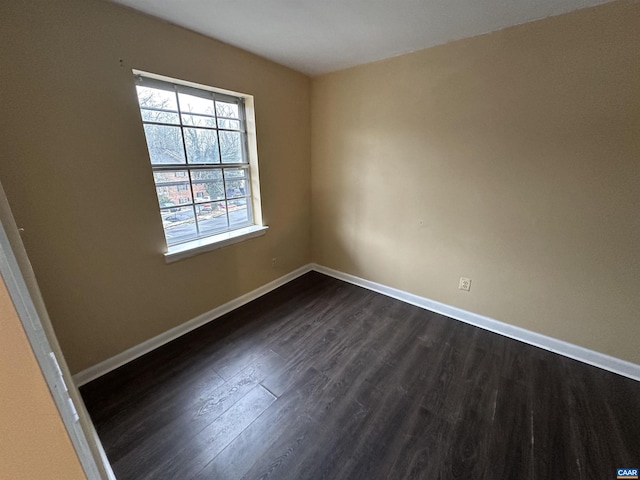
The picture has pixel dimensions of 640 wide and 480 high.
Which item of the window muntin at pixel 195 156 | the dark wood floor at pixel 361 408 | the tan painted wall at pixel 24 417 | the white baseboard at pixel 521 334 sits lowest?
the dark wood floor at pixel 361 408

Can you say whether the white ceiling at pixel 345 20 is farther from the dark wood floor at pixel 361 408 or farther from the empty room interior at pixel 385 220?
the dark wood floor at pixel 361 408

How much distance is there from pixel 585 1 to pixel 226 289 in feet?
10.5

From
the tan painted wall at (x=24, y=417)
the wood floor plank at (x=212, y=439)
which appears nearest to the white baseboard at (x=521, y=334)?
the wood floor plank at (x=212, y=439)

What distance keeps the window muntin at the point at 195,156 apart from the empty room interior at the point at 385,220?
2 cm

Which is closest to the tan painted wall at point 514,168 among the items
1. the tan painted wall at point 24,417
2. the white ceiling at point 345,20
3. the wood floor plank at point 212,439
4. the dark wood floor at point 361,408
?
the white ceiling at point 345,20

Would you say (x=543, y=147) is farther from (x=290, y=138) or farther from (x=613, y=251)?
(x=290, y=138)

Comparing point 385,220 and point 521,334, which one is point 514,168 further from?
point 521,334

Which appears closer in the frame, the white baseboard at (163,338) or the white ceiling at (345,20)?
the white ceiling at (345,20)

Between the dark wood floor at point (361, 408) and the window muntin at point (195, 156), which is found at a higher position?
the window muntin at point (195, 156)

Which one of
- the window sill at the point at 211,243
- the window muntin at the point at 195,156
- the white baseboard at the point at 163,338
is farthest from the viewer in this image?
the window sill at the point at 211,243

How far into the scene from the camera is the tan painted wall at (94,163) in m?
1.30

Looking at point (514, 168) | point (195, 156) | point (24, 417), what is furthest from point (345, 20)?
point (24, 417)

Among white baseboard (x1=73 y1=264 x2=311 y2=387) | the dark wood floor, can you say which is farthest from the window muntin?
the dark wood floor

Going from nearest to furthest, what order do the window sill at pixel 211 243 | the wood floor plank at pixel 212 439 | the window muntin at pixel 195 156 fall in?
1. the wood floor plank at pixel 212 439
2. the window muntin at pixel 195 156
3. the window sill at pixel 211 243
